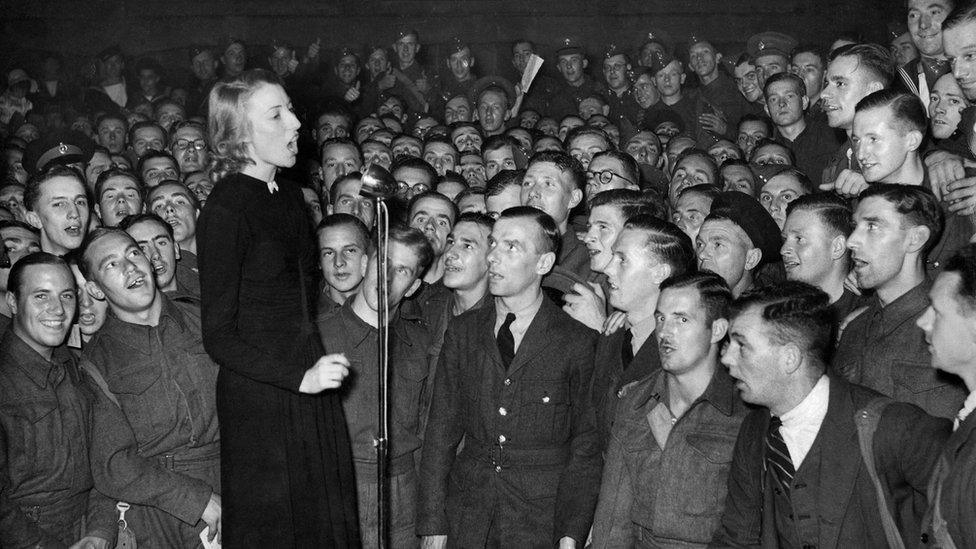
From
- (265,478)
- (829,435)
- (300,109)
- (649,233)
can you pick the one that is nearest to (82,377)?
(265,478)

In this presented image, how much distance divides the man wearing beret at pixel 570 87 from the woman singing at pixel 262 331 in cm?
740

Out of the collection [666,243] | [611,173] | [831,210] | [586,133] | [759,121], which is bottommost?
[666,243]

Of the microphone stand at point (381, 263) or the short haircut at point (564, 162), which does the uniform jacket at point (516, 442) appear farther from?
the short haircut at point (564, 162)

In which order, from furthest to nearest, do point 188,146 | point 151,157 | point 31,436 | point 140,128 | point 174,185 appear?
point 140,128, point 188,146, point 151,157, point 174,185, point 31,436

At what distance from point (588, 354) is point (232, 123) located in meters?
1.68

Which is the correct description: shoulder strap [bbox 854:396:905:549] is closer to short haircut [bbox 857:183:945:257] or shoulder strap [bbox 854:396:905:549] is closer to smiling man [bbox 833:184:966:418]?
smiling man [bbox 833:184:966:418]

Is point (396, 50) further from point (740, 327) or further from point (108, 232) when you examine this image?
point (740, 327)

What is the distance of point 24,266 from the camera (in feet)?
13.5

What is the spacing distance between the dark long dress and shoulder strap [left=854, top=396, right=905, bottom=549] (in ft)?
5.07

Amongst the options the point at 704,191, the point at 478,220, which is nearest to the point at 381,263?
the point at 478,220

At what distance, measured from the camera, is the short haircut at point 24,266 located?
4.08m

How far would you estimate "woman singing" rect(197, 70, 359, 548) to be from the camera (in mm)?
2865

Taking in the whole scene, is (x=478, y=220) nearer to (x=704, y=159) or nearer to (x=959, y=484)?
(x=704, y=159)

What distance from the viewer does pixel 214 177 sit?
9.95 feet
